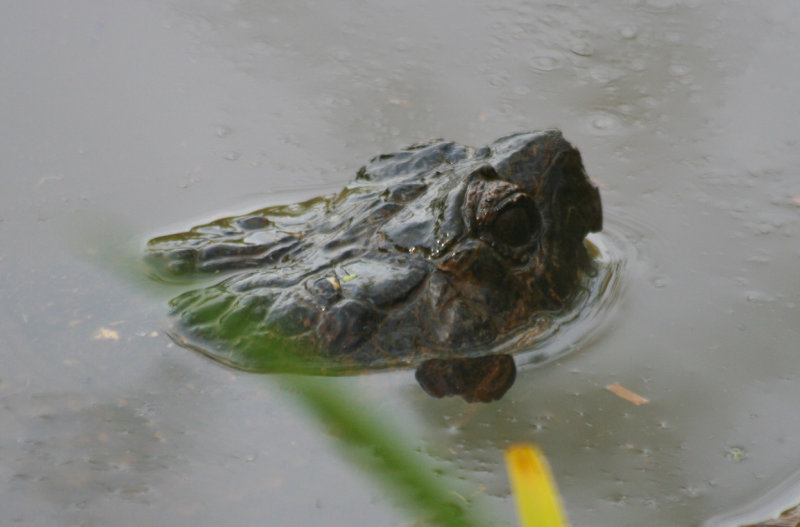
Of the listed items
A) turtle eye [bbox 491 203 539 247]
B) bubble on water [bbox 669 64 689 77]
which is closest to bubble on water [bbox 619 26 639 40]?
bubble on water [bbox 669 64 689 77]

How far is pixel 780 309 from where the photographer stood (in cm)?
350

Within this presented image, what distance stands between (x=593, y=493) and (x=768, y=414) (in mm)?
737

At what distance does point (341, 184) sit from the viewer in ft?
13.8

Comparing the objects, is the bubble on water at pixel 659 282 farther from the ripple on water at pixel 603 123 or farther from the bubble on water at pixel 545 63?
the bubble on water at pixel 545 63

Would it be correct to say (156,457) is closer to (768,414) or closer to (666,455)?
(666,455)

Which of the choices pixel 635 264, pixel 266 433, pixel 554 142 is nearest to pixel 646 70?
pixel 635 264

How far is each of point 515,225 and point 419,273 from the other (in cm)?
35

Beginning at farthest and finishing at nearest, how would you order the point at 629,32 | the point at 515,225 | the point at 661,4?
the point at 661,4
the point at 629,32
the point at 515,225

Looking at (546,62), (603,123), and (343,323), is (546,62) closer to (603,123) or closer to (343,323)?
(603,123)

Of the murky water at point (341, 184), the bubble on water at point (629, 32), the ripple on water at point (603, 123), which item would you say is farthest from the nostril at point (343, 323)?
the bubble on water at point (629, 32)

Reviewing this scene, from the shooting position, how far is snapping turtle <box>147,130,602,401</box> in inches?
117

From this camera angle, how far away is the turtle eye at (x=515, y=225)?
121 inches

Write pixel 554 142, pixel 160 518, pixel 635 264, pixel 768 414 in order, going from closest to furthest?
pixel 160 518
pixel 768 414
pixel 554 142
pixel 635 264

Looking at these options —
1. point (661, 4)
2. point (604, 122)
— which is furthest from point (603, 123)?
point (661, 4)
